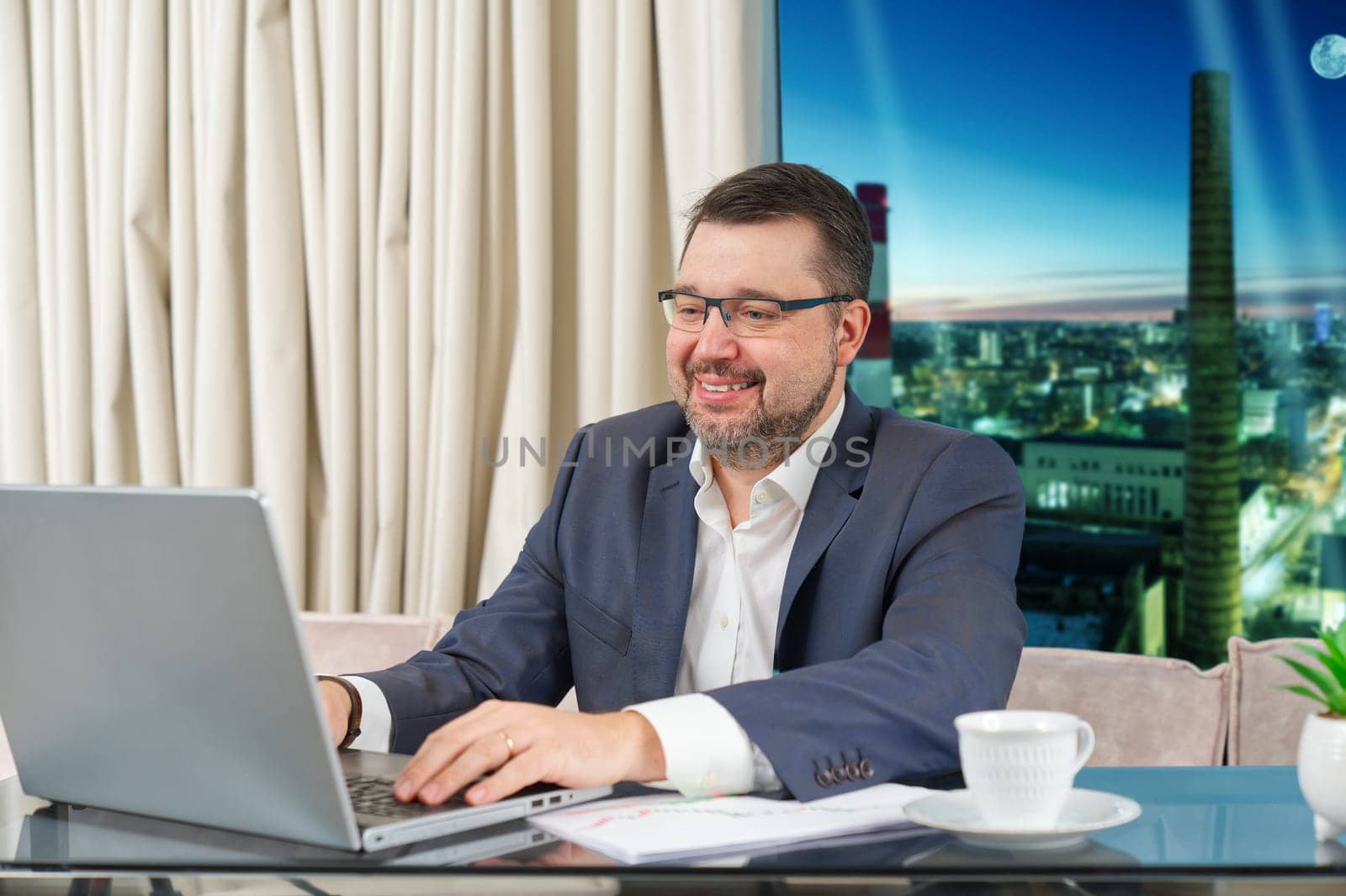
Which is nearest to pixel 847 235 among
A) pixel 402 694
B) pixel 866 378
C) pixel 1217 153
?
pixel 402 694

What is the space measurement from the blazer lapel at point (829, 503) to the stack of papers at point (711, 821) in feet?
1.89

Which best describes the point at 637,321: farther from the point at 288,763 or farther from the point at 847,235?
the point at 288,763

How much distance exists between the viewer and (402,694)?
153 cm

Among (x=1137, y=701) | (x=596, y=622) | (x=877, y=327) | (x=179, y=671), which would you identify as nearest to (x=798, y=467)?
(x=596, y=622)

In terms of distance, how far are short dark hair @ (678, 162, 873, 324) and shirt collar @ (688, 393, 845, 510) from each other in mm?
168

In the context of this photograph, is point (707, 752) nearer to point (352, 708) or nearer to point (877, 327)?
point (352, 708)

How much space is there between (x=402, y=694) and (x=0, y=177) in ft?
7.16

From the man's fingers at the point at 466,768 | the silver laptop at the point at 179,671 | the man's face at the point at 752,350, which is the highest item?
the man's face at the point at 752,350

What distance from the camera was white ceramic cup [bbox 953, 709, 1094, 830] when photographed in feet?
3.18

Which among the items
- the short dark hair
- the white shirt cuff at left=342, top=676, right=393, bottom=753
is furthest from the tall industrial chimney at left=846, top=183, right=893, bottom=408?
the white shirt cuff at left=342, top=676, right=393, bottom=753

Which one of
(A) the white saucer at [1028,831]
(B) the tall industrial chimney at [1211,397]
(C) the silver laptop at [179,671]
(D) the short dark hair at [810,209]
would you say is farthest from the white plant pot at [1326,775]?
(B) the tall industrial chimney at [1211,397]

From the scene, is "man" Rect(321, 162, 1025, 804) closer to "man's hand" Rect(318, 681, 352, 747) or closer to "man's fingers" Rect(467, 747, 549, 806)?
"man's hand" Rect(318, 681, 352, 747)

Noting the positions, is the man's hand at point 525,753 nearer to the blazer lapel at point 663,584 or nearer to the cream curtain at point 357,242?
the blazer lapel at point 663,584

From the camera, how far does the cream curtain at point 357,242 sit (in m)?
2.68
